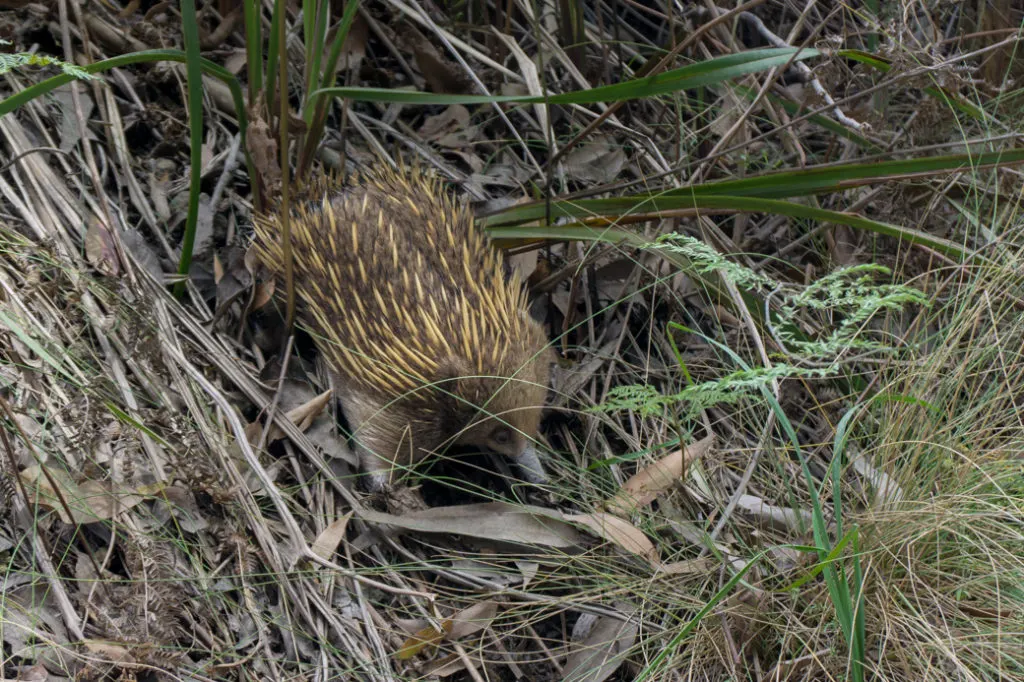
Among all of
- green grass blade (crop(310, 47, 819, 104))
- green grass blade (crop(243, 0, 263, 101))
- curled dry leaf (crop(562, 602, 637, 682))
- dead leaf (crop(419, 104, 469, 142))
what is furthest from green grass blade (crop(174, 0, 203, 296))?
curled dry leaf (crop(562, 602, 637, 682))

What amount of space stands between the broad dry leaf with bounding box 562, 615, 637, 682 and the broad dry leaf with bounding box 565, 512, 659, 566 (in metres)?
0.12

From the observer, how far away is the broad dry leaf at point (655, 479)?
A: 179cm

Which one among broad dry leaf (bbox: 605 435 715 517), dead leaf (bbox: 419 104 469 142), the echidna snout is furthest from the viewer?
dead leaf (bbox: 419 104 469 142)

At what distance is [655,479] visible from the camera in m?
1.86

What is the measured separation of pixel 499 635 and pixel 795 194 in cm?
99

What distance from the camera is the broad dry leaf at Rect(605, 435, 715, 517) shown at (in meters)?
1.79

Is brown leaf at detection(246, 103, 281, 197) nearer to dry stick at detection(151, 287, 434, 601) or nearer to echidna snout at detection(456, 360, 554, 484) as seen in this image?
dry stick at detection(151, 287, 434, 601)

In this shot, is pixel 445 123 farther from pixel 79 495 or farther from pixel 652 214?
pixel 79 495

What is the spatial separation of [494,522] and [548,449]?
17cm

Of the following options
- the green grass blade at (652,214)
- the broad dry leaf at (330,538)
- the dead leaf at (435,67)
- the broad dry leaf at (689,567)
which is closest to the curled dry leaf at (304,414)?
the broad dry leaf at (330,538)

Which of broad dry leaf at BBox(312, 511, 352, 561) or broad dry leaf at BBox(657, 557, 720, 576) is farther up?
broad dry leaf at BBox(312, 511, 352, 561)

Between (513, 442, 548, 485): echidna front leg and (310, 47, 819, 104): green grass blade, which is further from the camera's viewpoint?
(513, 442, 548, 485): echidna front leg

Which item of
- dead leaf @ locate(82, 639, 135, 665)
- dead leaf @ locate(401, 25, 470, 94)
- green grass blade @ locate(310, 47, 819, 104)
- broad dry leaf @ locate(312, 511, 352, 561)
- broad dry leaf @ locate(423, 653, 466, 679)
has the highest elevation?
green grass blade @ locate(310, 47, 819, 104)

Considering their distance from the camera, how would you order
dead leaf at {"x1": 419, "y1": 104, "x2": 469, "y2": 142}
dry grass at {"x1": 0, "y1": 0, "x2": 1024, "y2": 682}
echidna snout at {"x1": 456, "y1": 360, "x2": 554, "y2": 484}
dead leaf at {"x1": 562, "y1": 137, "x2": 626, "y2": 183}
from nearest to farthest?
1. dry grass at {"x1": 0, "y1": 0, "x2": 1024, "y2": 682}
2. echidna snout at {"x1": 456, "y1": 360, "x2": 554, "y2": 484}
3. dead leaf at {"x1": 562, "y1": 137, "x2": 626, "y2": 183}
4. dead leaf at {"x1": 419, "y1": 104, "x2": 469, "y2": 142}
